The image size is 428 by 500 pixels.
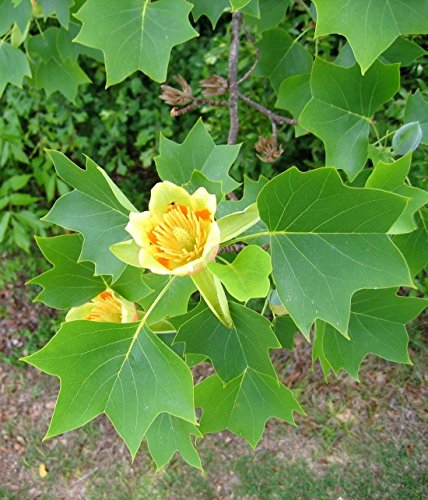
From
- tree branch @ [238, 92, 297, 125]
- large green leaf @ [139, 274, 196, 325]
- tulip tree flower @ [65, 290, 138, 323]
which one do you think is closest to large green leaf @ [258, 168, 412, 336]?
large green leaf @ [139, 274, 196, 325]

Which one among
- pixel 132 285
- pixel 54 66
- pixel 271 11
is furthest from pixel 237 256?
pixel 54 66

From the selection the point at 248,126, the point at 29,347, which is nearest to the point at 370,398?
the point at 248,126

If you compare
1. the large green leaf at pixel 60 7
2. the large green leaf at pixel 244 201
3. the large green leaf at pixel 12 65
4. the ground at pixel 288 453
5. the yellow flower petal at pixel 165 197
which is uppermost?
the large green leaf at pixel 60 7

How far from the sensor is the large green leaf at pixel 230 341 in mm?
1115

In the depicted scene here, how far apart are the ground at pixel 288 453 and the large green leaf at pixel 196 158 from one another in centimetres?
174

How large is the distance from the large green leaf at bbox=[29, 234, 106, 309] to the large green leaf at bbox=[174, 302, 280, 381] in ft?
0.83

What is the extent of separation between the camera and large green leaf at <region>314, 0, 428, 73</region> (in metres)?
1.00

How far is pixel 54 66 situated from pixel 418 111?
1226 millimetres

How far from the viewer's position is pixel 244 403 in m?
1.32

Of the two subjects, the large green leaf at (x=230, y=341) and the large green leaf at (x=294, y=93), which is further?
the large green leaf at (x=294, y=93)

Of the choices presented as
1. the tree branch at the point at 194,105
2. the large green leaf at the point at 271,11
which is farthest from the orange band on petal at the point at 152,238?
the large green leaf at the point at 271,11

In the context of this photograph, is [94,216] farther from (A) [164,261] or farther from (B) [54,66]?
(B) [54,66]

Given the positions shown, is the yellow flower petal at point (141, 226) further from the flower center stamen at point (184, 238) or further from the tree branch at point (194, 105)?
the tree branch at point (194, 105)

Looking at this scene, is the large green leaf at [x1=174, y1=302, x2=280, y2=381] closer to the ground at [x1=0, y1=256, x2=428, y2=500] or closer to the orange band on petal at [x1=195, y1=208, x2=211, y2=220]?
the orange band on petal at [x1=195, y1=208, x2=211, y2=220]
